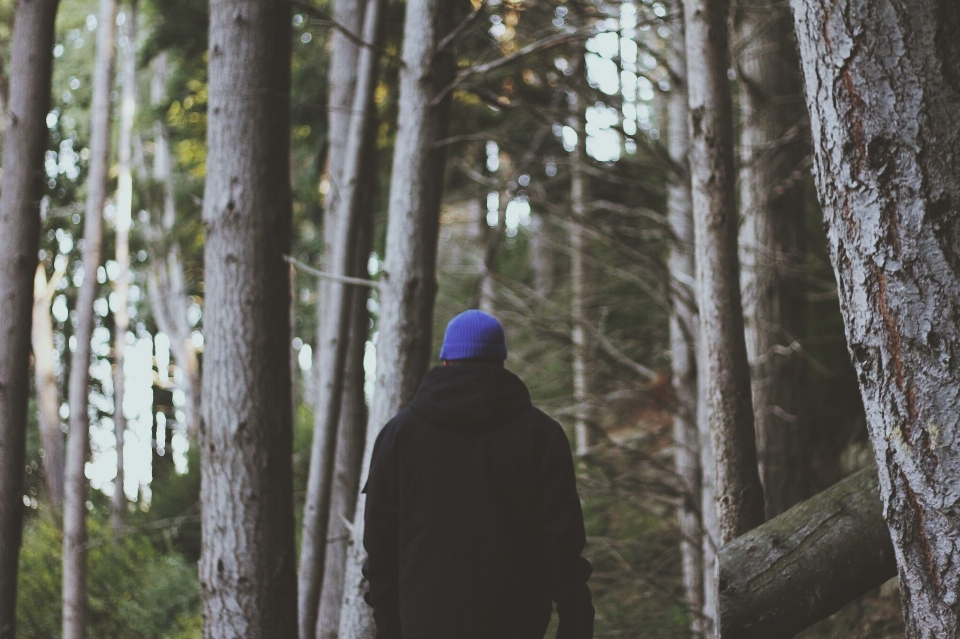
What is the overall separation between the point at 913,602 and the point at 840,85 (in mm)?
1410

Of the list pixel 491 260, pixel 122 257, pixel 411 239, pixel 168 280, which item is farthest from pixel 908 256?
pixel 168 280

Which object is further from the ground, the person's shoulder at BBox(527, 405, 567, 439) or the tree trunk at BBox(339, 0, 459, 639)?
the tree trunk at BBox(339, 0, 459, 639)

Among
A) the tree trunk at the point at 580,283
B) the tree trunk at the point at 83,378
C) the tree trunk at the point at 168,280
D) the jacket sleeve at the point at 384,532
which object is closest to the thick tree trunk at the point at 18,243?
the jacket sleeve at the point at 384,532

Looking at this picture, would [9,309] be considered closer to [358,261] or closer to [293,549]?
[293,549]

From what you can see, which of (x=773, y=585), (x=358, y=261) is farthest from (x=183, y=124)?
(x=773, y=585)

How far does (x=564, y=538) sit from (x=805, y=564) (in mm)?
817

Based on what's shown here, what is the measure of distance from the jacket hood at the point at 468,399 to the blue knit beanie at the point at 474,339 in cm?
5

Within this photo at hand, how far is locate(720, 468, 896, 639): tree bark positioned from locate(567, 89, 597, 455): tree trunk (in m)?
2.95

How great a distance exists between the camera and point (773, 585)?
2.93 m

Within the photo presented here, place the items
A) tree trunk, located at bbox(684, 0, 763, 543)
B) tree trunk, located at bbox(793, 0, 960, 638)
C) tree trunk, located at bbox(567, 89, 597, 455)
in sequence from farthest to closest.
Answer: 1. tree trunk, located at bbox(567, 89, 597, 455)
2. tree trunk, located at bbox(684, 0, 763, 543)
3. tree trunk, located at bbox(793, 0, 960, 638)

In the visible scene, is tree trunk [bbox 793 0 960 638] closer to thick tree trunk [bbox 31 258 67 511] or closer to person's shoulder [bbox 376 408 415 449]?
person's shoulder [bbox 376 408 415 449]

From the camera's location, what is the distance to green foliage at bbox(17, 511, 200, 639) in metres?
11.0

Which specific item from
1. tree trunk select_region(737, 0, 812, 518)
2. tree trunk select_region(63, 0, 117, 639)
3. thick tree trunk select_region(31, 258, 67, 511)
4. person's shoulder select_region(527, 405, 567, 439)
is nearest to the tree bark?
person's shoulder select_region(527, 405, 567, 439)

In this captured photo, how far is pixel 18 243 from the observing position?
482 cm
